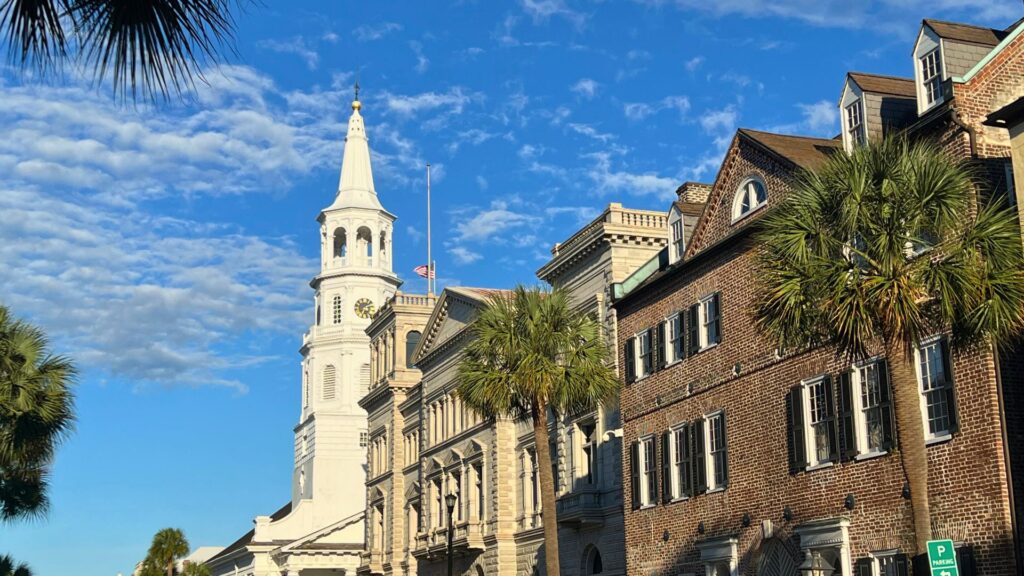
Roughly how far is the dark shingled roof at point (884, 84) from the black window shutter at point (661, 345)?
34.9ft

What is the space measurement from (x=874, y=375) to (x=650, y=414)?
11.9m

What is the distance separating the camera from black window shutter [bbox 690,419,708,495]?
35531 mm

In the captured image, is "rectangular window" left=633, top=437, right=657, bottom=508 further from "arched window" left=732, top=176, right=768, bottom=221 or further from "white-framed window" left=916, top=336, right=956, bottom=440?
"white-framed window" left=916, top=336, right=956, bottom=440

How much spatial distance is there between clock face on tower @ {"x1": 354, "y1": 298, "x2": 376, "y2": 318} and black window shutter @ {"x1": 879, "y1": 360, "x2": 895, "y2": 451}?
79.9m

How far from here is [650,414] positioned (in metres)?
39.2

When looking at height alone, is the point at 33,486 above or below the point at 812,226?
below

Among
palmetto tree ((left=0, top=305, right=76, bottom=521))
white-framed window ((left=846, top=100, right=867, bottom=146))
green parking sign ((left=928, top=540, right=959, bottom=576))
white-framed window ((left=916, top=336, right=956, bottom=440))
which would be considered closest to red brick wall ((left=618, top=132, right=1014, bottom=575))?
white-framed window ((left=916, top=336, right=956, bottom=440))

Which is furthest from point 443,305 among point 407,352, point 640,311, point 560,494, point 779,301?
point 779,301

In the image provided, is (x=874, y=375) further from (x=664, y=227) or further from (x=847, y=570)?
(x=664, y=227)

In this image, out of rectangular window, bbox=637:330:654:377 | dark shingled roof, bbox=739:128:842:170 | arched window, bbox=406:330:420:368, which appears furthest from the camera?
arched window, bbox=406:330:420:368

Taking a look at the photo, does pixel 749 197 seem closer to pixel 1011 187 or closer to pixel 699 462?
pixel 699 462

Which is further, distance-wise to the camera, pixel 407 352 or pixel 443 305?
pixel 407 352

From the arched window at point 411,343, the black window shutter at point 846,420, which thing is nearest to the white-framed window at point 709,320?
the black window shutter at point 846,420

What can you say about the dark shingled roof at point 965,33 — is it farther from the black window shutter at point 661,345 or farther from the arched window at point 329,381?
the arched window at point 329,381
